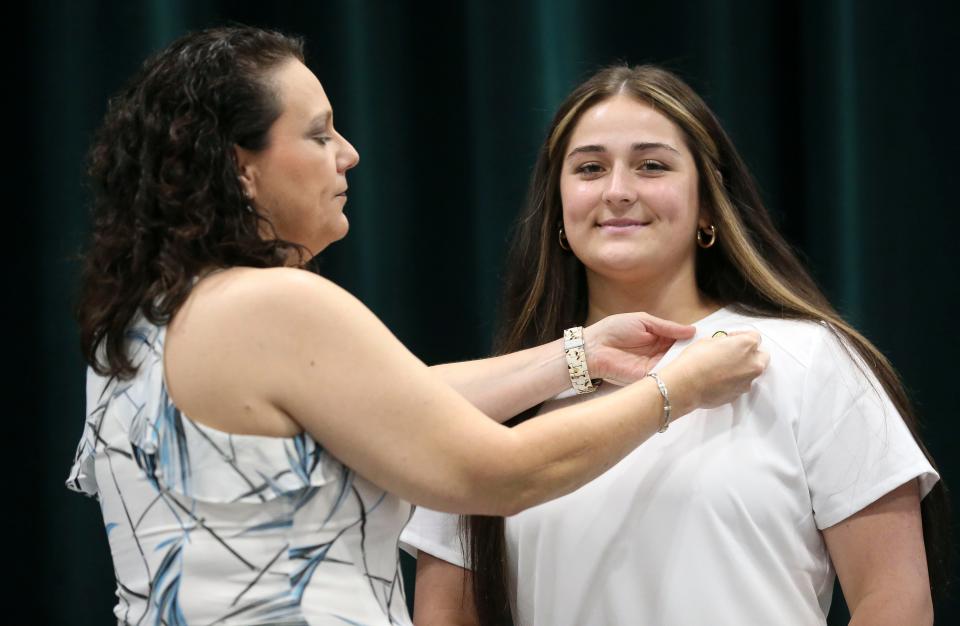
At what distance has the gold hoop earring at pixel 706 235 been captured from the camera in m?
1.75

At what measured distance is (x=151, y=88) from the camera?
123cm

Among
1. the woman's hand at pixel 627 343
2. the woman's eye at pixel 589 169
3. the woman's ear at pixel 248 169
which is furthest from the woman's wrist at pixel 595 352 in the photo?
the woman's ear at pixel 248 169

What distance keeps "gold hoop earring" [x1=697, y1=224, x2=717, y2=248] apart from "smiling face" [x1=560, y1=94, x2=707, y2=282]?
0.4 inches

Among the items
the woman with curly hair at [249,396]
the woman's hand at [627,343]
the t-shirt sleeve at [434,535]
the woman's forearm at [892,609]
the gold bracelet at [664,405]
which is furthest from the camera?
the t-shirt sleeve at [434,535]

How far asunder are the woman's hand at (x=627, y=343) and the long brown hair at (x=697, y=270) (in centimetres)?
13

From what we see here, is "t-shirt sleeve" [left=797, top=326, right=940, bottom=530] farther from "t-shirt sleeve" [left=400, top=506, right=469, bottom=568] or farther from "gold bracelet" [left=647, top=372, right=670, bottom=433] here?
"t-shirt sleeve" [left=400, top=506, right=469, bottom=568]

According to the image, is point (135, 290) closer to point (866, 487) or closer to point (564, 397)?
point (564, 397)

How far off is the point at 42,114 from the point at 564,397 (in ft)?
3.77

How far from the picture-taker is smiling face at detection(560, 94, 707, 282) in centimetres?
169

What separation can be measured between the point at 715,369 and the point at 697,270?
32 cm

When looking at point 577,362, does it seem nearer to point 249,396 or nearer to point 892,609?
point 892,609

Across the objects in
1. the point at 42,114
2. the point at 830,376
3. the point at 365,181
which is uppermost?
the point at 42,114

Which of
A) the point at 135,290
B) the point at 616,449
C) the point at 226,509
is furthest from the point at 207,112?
the point at 616,449

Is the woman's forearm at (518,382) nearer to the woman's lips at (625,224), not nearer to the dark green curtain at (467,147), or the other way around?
the woman's lips at (625,224)
